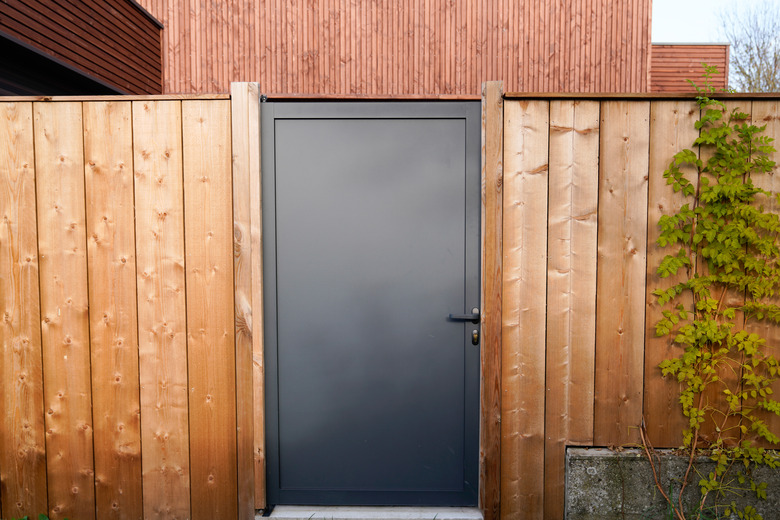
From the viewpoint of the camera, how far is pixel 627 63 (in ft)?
20.2

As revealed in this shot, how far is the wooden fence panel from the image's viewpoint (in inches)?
82.4

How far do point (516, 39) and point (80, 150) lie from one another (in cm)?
590

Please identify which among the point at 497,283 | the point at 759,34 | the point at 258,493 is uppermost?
the point at 759,34

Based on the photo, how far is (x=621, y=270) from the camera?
2.11 metres

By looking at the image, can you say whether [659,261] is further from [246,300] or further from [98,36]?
[98,36]

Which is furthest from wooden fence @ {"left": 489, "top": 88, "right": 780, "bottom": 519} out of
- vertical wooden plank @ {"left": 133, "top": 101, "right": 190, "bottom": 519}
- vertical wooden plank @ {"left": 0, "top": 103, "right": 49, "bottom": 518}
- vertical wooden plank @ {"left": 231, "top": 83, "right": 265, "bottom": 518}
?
vertical wooden plank @ {"left": 0, "top": 103, "right": 49, "bottom": 518}

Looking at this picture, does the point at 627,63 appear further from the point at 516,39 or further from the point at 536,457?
the point at 536,457

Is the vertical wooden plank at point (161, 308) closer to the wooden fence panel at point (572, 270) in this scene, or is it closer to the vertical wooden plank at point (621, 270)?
the wooden fence panel at point (572, 270)

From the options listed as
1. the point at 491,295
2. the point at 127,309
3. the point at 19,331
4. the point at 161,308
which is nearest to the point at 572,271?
the point at 491,295

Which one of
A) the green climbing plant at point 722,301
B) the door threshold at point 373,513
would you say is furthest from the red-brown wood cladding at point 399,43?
the door threshold at point 373,513

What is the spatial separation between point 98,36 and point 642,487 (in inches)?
252

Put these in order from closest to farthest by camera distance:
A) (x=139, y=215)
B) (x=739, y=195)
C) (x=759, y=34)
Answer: (x=739, y=195) → (x=139, y=215) → (x=759, y=34)

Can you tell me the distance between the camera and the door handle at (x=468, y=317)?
7.28 feet

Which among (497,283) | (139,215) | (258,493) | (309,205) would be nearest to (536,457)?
(497,283)
